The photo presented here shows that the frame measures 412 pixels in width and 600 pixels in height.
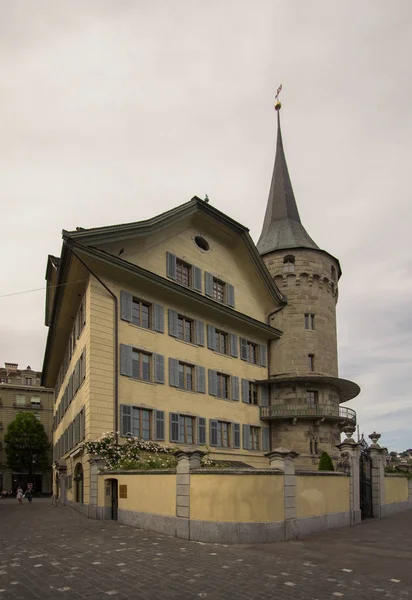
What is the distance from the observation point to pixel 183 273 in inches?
1227

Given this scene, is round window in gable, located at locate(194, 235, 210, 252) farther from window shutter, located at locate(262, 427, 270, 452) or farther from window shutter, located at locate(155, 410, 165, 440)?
window shutter, located at locate(262, 427, 270, 452)

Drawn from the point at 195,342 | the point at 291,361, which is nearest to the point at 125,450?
the point at 195,342

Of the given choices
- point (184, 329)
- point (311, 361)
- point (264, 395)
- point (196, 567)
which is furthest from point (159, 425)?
point (196, 567)

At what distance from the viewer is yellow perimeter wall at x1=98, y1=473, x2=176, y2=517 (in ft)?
55.3

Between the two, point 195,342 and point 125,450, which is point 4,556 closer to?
point 125,450

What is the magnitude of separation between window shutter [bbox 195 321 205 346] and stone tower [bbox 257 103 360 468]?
6188 millimetres

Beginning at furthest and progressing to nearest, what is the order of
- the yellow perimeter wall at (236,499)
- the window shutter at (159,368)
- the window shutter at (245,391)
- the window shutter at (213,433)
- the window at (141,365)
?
the window shutter at (245,391)
the window shutter at (213,433)
the window shutter at (159,368)
the window at (141,365)
the yellow perimeter wall at (236,499)

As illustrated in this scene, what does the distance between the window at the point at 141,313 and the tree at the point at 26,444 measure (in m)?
43.5

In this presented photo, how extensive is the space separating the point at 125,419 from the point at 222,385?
27.2 ft

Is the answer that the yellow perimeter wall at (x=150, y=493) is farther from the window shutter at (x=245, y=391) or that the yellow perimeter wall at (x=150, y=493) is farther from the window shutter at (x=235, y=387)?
the window shutter at (x=245, y=391)

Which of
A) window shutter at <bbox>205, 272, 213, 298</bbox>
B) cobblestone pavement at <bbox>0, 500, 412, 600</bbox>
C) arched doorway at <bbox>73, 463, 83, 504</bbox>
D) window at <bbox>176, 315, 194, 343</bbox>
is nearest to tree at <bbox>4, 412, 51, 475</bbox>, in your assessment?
arched doorway at <bbox>73, 463, 83, 504</bbox>

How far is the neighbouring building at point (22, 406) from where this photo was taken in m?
66.7

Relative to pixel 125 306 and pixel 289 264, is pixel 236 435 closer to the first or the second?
pixel 125 306

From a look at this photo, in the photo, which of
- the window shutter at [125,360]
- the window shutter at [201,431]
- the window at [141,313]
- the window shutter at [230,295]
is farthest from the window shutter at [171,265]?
the window shutter at [201,431]
